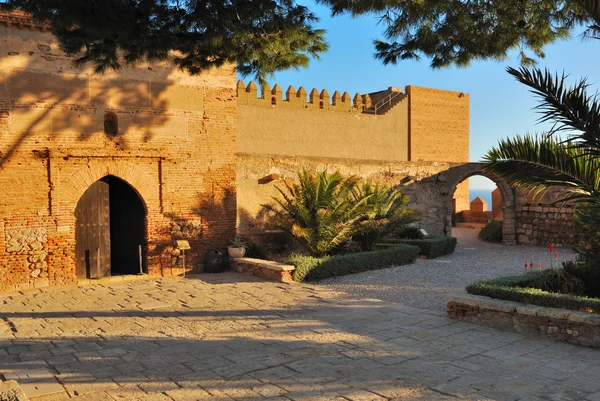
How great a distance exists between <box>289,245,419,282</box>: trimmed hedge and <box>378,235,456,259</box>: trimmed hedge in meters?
0.83

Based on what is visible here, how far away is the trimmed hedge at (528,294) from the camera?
22.4 feet

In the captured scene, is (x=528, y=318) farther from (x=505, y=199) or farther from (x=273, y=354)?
(x=505, y=199)

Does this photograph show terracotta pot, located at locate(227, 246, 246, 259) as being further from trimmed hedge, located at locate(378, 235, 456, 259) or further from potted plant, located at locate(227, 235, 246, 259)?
trimmed hedge, located at locate(378, 235, 456, 259)

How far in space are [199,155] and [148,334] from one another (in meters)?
6.02

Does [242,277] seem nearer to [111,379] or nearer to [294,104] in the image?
[111,379]

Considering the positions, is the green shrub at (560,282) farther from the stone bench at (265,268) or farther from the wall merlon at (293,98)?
the wall merlon at (293,98)

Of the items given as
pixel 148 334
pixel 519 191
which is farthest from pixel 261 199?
pixel 519 191

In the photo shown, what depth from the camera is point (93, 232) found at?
11.7 meters

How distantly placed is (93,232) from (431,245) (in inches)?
328

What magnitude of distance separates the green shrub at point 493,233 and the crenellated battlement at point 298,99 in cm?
922

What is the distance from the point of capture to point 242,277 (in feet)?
37.9

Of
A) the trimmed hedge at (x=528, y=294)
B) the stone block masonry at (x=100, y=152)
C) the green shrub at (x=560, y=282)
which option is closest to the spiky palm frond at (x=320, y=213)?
the stone block masonry at (x=100, y=152)

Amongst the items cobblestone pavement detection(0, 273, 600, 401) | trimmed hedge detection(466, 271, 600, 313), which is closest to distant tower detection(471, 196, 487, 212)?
trimmed hedge detection(466, 271, 600, 313)

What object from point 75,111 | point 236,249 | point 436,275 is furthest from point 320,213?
point 75,111
